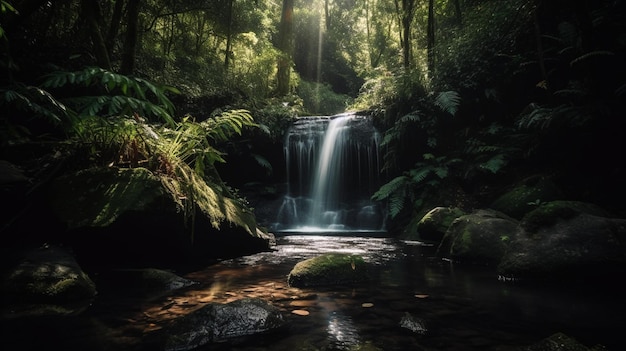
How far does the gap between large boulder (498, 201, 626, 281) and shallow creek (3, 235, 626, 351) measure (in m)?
0.27

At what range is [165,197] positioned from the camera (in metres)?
4.29

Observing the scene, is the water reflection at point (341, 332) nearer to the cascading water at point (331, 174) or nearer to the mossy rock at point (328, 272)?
the mossy rock at point (328, 272)

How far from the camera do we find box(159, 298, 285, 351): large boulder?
2340mm

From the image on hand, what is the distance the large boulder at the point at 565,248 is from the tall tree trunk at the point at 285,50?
47.4 feet

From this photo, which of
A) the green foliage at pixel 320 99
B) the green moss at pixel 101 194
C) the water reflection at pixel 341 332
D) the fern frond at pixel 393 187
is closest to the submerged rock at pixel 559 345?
the water reflection at pixel 341 332

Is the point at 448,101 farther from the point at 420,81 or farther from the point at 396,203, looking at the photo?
the point at 396,203

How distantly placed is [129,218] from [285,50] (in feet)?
47.8

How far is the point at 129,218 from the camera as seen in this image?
4.08 m

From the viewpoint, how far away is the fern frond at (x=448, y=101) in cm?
934

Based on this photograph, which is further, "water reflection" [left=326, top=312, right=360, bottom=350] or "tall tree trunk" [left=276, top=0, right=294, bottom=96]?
"tall tree trunk" [left=276, top=0, right=294, bottom=96]

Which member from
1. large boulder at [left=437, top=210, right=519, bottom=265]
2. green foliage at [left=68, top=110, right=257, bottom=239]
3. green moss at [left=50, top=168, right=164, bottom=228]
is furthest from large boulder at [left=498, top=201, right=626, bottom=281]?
green moss at [left=50, top=168, right=164, bottom=228]

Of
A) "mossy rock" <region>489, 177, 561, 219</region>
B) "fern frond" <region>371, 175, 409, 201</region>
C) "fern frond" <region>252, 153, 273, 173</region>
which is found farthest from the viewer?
→ "fern frond" <region>252, 153, 273, 173</region>

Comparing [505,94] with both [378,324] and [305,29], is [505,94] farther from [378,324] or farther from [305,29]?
[305,29]

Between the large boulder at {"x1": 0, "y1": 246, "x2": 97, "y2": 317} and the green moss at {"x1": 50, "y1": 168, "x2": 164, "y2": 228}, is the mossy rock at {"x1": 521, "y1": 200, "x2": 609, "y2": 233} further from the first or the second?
the large boulder at {"x1": 0, "y1": 246, "x2": 97, "y2": 317}
